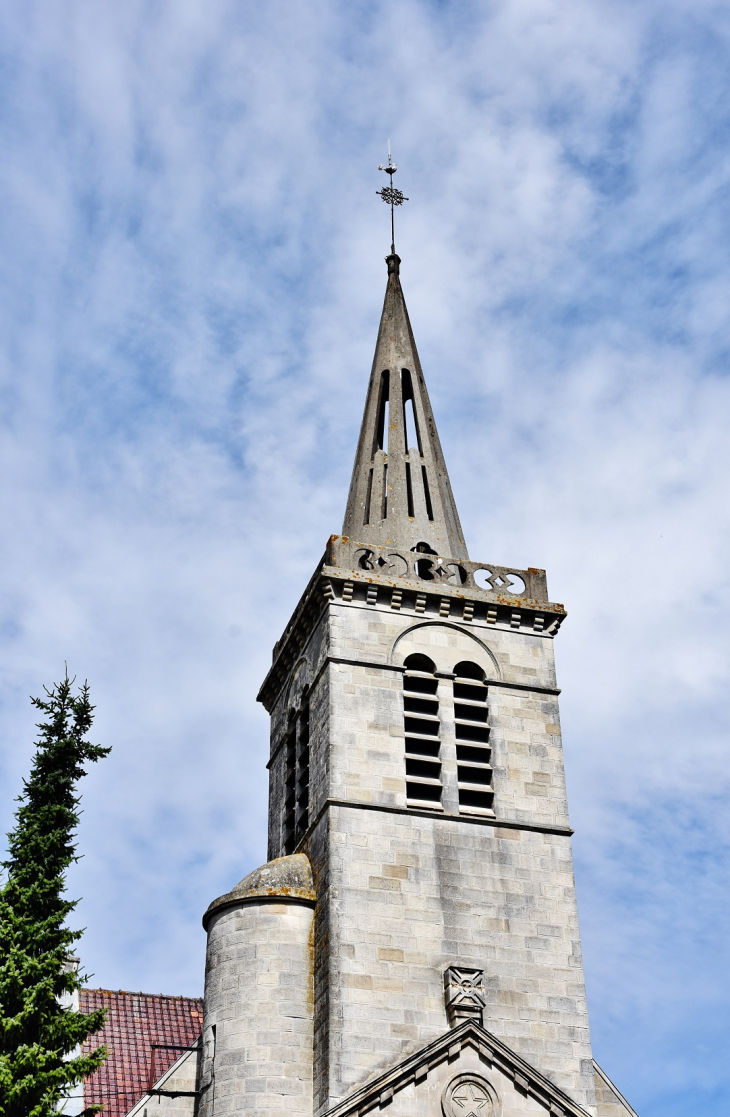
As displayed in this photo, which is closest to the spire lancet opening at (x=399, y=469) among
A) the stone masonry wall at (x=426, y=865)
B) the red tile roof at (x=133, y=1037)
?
the stone masonry wall at (x=426, y=865)

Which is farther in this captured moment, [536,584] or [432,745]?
[536,584]

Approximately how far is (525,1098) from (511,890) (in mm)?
3689

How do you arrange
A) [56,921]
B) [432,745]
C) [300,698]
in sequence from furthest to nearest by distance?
1. [300,698]
2. [432,745]
3. [56,921]

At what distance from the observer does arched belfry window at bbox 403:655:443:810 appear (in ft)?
84.0

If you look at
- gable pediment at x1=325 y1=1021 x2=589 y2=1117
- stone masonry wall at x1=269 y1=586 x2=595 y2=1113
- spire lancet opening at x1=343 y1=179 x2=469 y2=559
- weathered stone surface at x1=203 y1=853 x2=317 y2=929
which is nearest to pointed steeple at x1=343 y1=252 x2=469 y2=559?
spire lancet opening at x1=343 y1=179 x2=469 y2=559

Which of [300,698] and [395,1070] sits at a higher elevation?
[300,698]

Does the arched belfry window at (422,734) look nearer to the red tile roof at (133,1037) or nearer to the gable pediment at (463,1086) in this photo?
the gable pediment at (463,1086)

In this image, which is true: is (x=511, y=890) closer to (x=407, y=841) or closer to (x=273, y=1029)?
(x=407, y=841)

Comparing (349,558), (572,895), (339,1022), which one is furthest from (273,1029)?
(349,558)

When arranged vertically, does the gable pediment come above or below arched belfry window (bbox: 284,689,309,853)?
below

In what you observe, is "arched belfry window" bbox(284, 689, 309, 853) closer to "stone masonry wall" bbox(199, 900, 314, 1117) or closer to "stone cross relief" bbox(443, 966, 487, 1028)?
"stone masonry wall" bbox(199, 900, 314, 1117)

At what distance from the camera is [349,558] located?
27703 mm

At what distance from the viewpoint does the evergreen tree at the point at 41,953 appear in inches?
789

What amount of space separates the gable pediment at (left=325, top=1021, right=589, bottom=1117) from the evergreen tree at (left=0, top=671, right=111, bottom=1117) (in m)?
4.37
